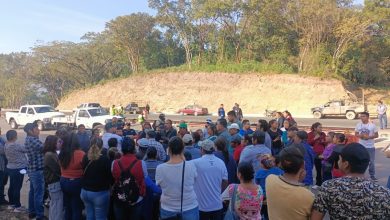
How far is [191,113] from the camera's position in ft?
158

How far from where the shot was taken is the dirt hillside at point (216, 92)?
155ft

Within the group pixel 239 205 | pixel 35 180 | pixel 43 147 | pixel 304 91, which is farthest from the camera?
pixel 304 91

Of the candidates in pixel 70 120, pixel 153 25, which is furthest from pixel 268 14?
pixel 70 120

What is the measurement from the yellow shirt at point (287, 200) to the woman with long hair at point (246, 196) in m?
1.21

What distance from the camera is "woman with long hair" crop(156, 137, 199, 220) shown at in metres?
5.05

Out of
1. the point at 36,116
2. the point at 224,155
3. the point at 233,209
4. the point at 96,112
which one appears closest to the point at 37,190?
the point at 224,155

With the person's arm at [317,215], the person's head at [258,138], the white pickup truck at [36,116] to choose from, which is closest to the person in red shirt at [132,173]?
the person's head at [258,138]

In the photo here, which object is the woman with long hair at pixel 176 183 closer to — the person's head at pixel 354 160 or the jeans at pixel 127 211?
the jeans at pixel 127 211

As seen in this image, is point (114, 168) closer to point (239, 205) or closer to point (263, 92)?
point (239, 205)

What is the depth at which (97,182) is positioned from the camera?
5.85 metres

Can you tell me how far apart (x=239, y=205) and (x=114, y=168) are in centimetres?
190

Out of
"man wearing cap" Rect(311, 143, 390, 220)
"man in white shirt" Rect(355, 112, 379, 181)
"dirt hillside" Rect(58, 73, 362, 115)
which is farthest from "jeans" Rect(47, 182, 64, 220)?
"dirt hillside" Rect(58, 73, 362, 115)

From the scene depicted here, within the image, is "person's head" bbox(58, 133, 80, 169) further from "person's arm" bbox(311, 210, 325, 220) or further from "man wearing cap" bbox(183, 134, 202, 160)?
"person's arm" bbox(311, 210, 325, 220)

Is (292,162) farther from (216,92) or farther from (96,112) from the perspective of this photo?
(216,92)
